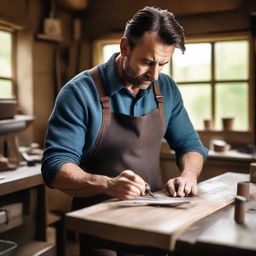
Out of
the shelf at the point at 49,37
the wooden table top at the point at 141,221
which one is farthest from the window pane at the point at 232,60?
the wooden table top at the point at 141,221

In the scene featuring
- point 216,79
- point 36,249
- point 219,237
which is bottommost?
point 36,249

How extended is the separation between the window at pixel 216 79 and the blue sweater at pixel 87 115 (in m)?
2.23

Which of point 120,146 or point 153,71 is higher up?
→ point 153,71

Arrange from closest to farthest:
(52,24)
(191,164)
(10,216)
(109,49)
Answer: (191,164) → (10,216) → (52,24) → (109,49)

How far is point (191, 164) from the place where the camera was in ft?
7.71

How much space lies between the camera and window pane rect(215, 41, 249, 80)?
455cm

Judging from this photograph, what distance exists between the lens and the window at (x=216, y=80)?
4598mm

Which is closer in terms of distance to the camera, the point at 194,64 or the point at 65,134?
the point at 65,134

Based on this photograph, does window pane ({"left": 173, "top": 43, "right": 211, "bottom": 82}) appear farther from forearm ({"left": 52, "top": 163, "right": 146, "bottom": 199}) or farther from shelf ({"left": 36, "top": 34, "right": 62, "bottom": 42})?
forearm ({"left": 52, "top": 163, "right": 146, "bottom": 199})

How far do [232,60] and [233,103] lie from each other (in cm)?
46

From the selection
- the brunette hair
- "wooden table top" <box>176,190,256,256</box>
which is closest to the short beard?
the brunette hair

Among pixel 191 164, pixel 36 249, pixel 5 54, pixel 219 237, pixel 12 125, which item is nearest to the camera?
pixel 219 237

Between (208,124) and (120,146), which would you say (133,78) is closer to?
(120,146)

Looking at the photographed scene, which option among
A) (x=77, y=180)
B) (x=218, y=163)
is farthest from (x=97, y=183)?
(x=218, y=163)
